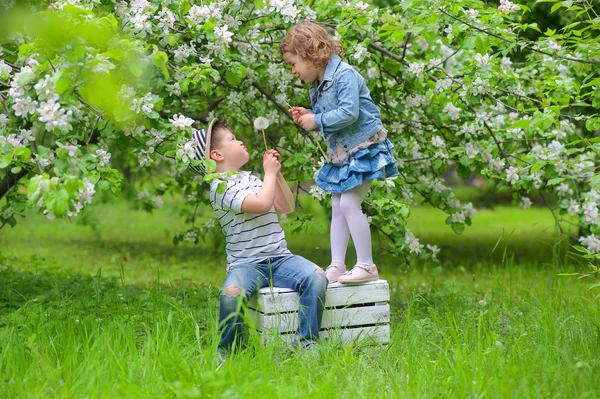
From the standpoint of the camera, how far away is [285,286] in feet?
11.4

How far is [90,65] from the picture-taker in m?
2.61

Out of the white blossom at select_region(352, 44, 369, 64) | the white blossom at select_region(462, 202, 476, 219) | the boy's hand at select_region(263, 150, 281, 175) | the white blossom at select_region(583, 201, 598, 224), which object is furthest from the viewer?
the white blossom at select_region(462, 202, 476, 219)

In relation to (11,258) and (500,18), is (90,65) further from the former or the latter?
(11,258)

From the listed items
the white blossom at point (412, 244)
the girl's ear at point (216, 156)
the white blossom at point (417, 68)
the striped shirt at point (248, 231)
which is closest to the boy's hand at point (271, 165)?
the striped shirt at point (248, 231)

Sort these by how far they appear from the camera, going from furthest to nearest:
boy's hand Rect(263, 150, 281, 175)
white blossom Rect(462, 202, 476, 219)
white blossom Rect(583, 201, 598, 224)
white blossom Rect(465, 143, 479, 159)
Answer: white blossom Rect(462, 202, 476, 219) < white blossom Rect(465, 143, 479, 159) < white blossom Rect(583, 201, 598, 224) < boy's hand Rect(263, 150, 281, 175)

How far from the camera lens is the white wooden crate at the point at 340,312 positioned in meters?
3.41

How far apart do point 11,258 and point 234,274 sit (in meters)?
4.95

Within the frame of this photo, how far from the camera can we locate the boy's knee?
10.9 ft

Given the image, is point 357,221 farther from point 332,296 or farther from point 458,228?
point 458,228

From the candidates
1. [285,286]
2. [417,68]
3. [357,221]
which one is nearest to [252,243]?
[285,286]

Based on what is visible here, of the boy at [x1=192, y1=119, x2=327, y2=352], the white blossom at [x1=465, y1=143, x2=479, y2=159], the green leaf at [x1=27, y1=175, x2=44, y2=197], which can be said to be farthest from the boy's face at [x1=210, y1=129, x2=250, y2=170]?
the white blossom at [x1=465, y1=143, x2=479, y2=159]

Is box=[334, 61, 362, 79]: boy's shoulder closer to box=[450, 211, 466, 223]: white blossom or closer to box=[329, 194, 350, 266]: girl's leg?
box=[329, 194, 350, 266]: girl's leg

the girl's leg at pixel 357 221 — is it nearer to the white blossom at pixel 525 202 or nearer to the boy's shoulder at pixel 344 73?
the boy's shoulder at pixel 344 73

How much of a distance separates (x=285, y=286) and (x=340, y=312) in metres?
0.29
